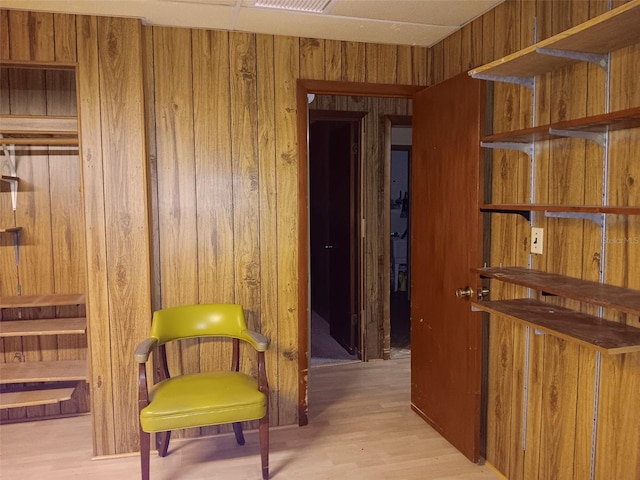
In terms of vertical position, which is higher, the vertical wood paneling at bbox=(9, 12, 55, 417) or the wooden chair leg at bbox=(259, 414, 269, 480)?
the vertical wood paneling at bbox=(9, 12, 55, 417)

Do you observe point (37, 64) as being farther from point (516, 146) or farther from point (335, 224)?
point (335, 224)

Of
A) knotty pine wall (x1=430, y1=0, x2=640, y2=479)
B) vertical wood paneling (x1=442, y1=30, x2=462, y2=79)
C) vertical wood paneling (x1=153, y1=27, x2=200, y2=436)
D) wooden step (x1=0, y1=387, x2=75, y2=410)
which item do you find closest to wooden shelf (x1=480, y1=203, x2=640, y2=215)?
knotty pine wall (x1=430, y1=0, x2=640, y2=479)

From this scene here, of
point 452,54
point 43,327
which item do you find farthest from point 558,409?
point 43,327

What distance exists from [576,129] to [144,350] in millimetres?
2032

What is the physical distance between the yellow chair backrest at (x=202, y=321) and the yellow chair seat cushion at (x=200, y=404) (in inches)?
10.7

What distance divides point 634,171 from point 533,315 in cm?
65

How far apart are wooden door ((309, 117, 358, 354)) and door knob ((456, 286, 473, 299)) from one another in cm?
190

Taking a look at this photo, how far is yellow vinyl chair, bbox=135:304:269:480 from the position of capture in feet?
7.75

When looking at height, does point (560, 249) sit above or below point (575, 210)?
below

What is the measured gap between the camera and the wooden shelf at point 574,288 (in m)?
1.61

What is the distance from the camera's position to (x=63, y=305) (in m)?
3.23

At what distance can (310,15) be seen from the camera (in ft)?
8.81

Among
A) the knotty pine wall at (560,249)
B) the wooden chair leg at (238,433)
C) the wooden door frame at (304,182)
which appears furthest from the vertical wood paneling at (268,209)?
the knotty pine wall at (560,249)

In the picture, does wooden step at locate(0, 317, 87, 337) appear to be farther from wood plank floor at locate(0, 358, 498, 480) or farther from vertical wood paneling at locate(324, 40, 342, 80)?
vertical wood paneling at locate(324, 40, 342, 80)
